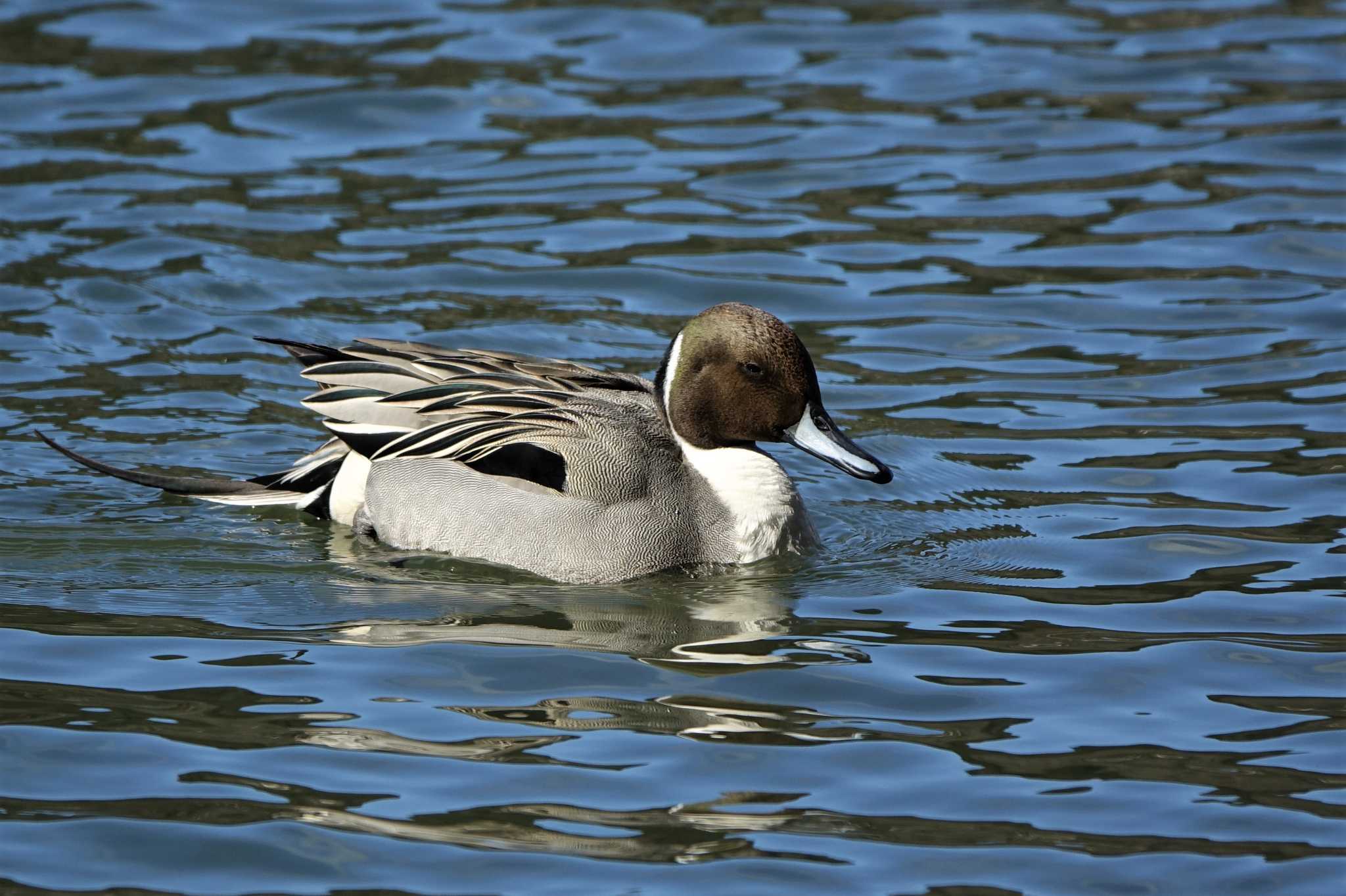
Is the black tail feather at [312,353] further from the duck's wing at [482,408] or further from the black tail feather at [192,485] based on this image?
the black tail feather at [192,485]

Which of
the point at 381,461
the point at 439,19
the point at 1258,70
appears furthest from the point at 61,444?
the point at 1258,70

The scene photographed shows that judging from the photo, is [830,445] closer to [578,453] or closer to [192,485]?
[578,453]

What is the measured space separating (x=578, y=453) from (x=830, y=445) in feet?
2.94

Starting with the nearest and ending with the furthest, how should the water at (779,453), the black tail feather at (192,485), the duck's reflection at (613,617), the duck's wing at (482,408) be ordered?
1. the water at (779,453)
2. the duck's reflection at (613,617)
3. the duck's wing at (482,408)
4. the black tail feather at (192,485)

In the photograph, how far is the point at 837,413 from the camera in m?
8.95

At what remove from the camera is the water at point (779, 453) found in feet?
16.8

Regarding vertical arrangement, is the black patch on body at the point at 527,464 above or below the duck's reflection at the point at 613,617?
above

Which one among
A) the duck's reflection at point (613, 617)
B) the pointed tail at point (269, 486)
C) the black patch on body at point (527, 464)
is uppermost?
the black patch on body at point (527, 464)

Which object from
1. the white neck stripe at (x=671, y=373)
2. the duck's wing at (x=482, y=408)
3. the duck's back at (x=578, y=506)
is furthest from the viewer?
the white neck stripe at (x=671, y=373)

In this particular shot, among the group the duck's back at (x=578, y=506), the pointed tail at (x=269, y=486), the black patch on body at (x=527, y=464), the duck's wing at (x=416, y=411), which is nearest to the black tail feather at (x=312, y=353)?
the duck's wing at (x=416, y=411)

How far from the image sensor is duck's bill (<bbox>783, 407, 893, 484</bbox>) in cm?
710

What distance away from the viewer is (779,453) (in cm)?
880

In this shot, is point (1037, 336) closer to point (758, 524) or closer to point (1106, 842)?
point (758, 524)

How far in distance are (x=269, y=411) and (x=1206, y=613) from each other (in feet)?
13.9
